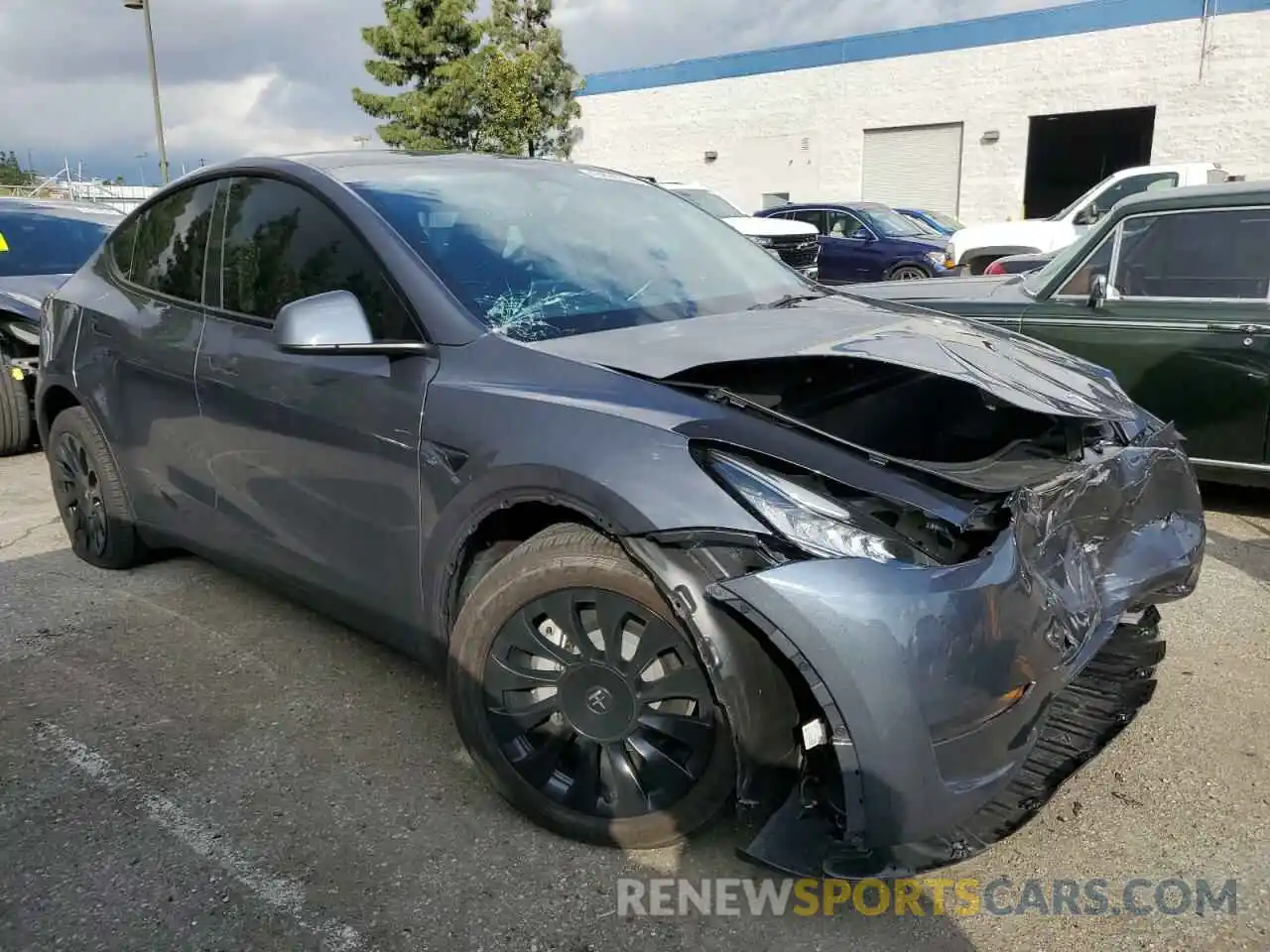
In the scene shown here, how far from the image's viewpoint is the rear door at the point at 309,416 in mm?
2619

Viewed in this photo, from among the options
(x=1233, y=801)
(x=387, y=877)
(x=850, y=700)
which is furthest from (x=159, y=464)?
(x=1233, y=801)

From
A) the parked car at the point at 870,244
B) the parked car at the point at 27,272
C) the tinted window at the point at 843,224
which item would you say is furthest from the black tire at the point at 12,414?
the tinted window at the point at 843,224

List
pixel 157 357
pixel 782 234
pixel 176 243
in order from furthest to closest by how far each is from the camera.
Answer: pixel 782 234 → pixel 176 243 → pixel 157 357

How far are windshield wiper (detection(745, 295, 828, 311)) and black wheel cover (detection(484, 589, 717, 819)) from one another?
136 cm

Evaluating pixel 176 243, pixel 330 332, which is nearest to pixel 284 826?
pixel 330 332

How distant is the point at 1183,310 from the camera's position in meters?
4.80

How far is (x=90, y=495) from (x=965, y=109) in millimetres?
26432

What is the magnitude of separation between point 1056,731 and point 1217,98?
25.1 meters

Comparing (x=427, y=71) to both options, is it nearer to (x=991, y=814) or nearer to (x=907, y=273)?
(x=907, y=273)

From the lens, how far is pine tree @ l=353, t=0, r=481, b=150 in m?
27.2

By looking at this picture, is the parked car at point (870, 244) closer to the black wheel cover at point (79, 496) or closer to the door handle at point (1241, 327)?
the door handle at point (1241, 327)

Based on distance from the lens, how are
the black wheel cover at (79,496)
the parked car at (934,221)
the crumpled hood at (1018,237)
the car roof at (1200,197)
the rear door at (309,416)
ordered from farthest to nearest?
the parked car at (934,221) → the crumpled hood at (1018,237) → the car roof at (1200,197) → the black wheel cover at (79,496) → the rear door at (309,416)

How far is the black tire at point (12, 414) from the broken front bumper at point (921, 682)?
625cm

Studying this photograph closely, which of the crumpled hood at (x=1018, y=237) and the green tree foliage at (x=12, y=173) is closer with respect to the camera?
the crumpled hood at (x=1018, y=237)
